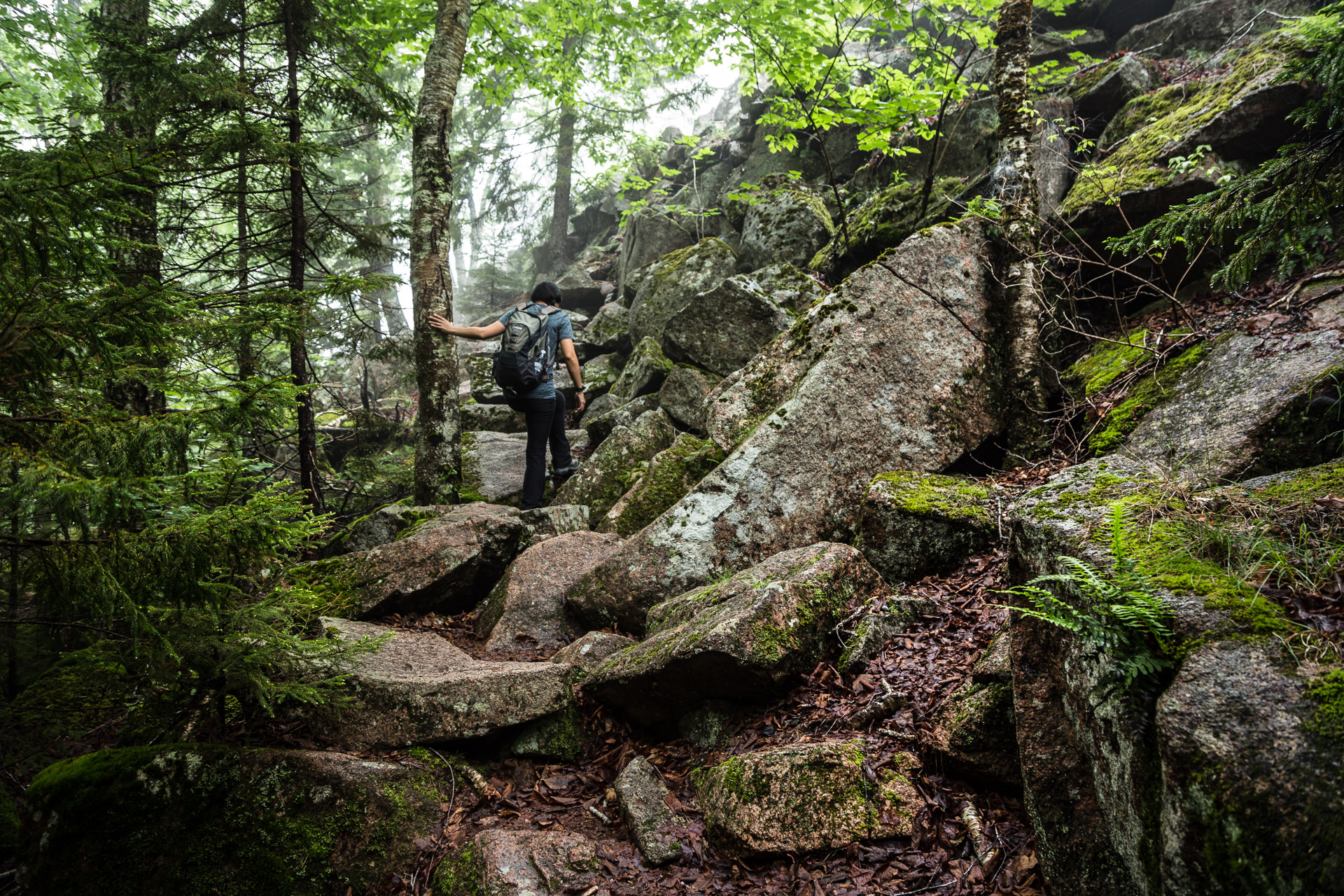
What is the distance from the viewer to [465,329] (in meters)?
7.95

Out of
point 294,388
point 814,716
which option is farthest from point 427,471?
point 814,716

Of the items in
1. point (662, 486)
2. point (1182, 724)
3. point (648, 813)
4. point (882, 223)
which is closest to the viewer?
point (1182, 724)

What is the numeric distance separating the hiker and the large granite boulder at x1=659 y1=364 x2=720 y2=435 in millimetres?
1880

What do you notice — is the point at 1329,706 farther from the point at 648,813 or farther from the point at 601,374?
the point at 601,374

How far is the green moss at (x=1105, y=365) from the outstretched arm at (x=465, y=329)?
6854 mm

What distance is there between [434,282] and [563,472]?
3.37m

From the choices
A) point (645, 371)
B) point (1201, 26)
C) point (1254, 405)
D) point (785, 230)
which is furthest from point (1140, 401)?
point (1201, 26)

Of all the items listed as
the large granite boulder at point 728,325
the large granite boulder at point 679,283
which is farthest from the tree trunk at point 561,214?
the large granite boulder at point 728,325

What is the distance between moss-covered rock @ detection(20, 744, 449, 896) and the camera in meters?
3.21

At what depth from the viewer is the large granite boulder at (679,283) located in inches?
507

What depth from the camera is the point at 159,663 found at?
331 centimetres

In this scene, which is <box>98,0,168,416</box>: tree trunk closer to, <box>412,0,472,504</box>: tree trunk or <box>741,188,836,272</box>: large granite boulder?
<box>412,0,472,504</box>: tree trunk

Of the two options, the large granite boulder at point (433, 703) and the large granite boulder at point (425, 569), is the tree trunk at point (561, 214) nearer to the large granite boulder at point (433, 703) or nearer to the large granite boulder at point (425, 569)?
the large granite boulder at point (425, 569)

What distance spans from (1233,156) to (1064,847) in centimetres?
854
